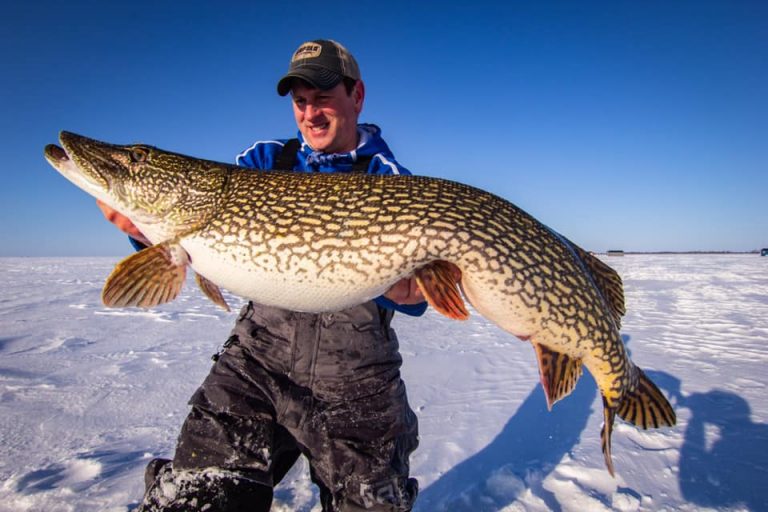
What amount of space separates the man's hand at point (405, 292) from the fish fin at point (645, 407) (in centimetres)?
136

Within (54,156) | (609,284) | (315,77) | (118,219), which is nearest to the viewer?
(54,156)

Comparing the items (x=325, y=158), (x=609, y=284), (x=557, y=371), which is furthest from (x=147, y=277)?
(x=609, y=284)

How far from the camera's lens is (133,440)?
3.04 meters

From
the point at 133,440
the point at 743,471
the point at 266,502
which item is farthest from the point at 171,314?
the point at 743,471

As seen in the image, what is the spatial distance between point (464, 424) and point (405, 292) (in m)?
1.73

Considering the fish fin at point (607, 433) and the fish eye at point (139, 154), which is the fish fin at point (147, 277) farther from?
the fish fin at point (607, 433)

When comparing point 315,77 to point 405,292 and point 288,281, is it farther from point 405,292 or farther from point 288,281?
point 405,292

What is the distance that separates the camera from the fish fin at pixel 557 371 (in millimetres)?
2398

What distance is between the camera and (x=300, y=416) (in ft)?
7.94

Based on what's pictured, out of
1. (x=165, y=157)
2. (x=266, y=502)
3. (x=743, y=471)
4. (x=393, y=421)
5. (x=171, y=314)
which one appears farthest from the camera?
(x=171, y=314)

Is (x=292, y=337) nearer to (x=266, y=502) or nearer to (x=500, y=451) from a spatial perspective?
(x=266, y=502)

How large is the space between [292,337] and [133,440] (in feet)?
5.36

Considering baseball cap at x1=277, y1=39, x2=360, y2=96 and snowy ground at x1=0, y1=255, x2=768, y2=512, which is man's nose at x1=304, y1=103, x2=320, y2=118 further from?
snowy ground at x1=0, y1=255, x2=768, y2=512

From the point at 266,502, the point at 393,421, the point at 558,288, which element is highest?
the point at 558,288
